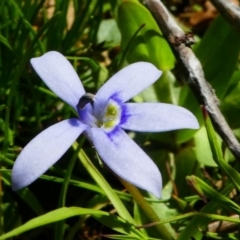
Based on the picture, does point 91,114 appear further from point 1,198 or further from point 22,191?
point 1,198

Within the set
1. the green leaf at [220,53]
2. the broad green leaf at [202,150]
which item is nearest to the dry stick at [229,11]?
the green leaf at [220,53]

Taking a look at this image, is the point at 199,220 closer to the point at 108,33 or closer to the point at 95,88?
the point at 95,88

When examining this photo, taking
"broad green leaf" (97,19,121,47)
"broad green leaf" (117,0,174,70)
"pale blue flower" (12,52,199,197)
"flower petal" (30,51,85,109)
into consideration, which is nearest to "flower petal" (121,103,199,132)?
"pale blue flower" (12,52,199,197)

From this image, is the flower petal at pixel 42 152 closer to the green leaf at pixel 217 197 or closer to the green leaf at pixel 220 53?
the green leaf at pixel 217 197

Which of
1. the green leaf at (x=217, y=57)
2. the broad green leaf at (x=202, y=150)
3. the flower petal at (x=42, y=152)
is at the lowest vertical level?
the broad green leaf at (x=202, y=150)

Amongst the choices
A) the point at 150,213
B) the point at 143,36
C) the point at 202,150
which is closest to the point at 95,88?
the point at 143,36

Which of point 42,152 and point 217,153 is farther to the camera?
point 217,153

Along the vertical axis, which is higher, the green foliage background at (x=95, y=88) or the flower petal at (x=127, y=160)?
the flower petal at (x=127, y=160)
